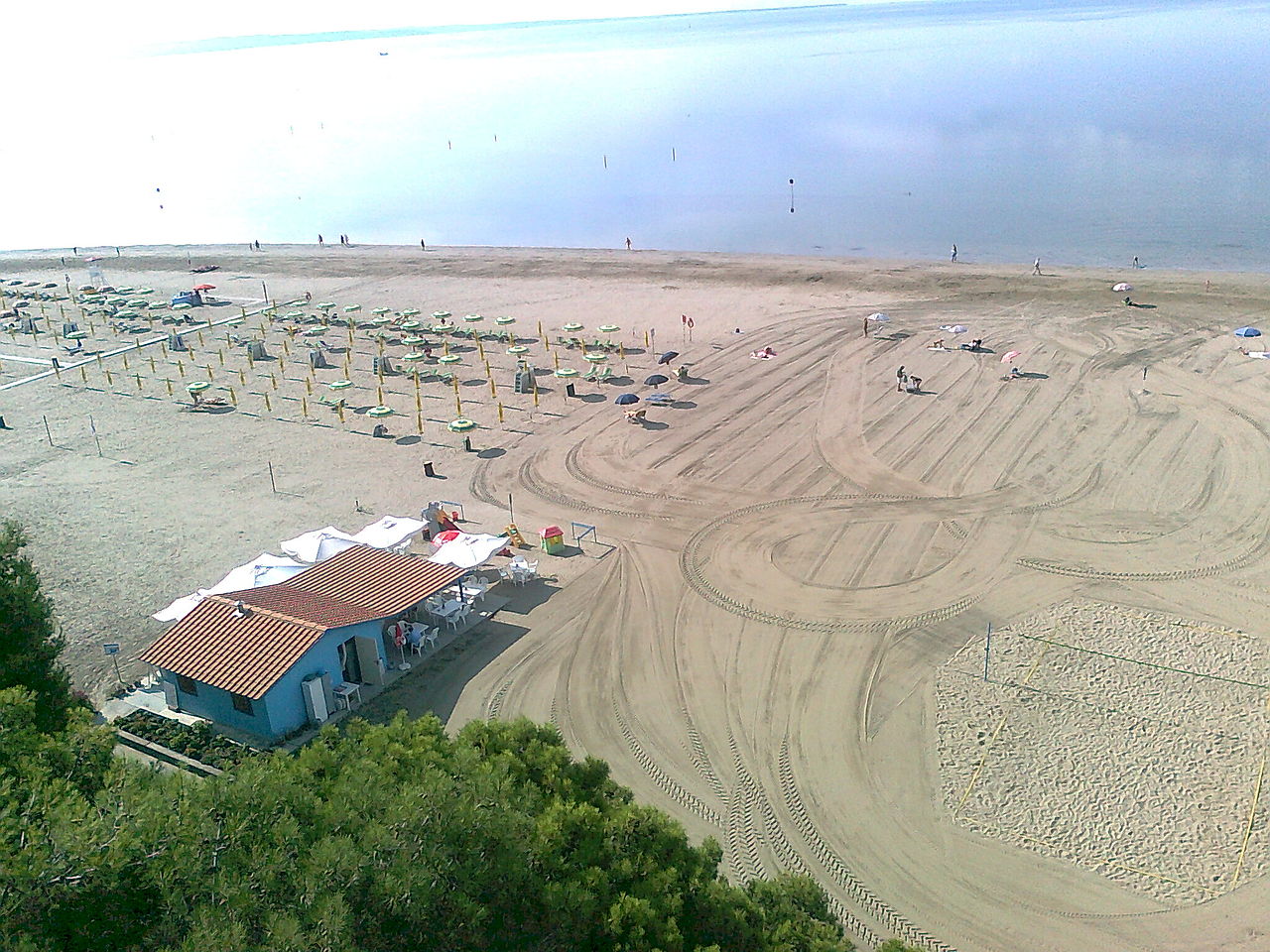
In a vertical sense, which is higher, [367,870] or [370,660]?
[367,870]

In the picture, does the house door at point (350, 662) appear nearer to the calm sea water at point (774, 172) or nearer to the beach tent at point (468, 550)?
the beach tent at point (468, 550)

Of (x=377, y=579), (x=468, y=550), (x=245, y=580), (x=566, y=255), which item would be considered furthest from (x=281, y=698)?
(x=566, y=255)

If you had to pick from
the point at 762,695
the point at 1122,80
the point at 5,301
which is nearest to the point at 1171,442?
the point at 762,695

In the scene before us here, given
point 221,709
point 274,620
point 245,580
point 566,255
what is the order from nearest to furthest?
1. point 221,709
2. point 274,620
3. point 245,580
4. point 566,255

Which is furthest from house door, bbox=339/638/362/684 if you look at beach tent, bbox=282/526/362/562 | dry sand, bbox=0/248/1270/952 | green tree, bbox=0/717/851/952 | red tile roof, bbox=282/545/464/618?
green tree, bbox=0/717/851/952

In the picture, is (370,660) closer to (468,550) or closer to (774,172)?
(468,550)

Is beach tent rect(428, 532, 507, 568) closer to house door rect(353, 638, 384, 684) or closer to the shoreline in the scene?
house door rect(353, 638, 384, 684)
